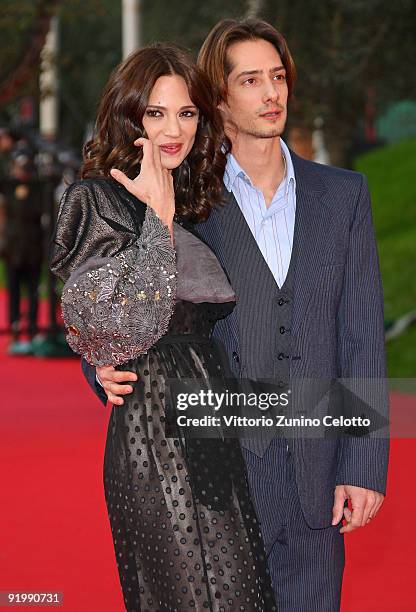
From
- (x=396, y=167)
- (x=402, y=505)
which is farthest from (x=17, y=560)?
(x=396, y=167)

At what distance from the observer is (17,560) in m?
6.84

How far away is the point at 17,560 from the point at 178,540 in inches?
139

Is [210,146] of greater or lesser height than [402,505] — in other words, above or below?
above

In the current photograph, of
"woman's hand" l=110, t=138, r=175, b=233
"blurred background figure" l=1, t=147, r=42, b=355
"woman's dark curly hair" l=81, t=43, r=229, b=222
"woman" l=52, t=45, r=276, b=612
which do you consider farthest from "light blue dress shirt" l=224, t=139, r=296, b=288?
"blurred background figure" l=1, t=147, r=42, b=355

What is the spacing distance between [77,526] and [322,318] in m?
3.91

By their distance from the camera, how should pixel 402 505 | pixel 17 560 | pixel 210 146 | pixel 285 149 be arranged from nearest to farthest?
pixel 210 146 < pixel 285 149 < pixel 17 560 < pixel 402 505

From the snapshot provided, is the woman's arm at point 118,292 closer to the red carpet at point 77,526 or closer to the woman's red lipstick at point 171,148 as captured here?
the woman's red lipstick at point 171,148

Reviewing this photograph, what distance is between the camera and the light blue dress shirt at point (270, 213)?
4.04 meters

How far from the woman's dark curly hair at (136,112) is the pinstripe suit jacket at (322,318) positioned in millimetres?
218

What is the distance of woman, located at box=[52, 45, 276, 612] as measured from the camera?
3457 mm

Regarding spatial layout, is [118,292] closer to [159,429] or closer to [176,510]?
[159,429]

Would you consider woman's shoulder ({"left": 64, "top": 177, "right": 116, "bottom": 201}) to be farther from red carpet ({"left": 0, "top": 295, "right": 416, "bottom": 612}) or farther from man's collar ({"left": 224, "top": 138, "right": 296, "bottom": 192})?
red carpet ({"left": 0, "top": 295, "right": 416, "bottom": 612})

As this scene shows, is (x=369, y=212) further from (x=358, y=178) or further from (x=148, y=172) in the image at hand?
(x=148, y=172)

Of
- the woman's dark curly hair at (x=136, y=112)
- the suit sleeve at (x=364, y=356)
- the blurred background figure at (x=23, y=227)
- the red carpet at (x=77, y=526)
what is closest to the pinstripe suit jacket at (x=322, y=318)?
the suit sleeve at (x=364, y=356)
